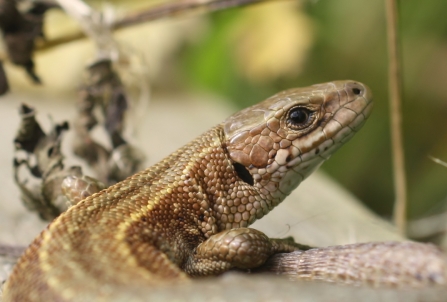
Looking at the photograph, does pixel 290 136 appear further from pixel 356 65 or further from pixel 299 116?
pixel 356 65

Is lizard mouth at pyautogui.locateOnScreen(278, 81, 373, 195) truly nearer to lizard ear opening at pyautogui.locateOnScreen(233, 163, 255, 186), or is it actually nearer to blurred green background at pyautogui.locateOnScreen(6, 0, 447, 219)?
lizard ear opening at pyautogui.locateOnScreen(233, 163, 255, 186)

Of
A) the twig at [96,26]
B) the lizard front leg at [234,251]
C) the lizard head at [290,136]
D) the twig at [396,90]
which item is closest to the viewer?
the lizard front leg at [234,251]

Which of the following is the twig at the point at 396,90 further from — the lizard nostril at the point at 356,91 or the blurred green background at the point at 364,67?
the blurred green background at the point at 364,67

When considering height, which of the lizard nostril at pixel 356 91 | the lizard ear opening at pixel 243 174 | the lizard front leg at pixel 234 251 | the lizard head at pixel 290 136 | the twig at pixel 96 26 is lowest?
the lizard front leg at pixel 234 251

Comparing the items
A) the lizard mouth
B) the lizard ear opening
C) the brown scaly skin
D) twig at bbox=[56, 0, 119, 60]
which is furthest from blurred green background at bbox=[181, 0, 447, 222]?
the lizard ear opening

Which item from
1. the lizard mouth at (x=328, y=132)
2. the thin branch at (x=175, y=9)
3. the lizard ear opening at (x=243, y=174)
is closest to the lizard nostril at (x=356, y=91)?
the lizard mouth at (x=328, y=132)

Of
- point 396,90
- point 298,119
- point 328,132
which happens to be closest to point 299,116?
point 298,119
